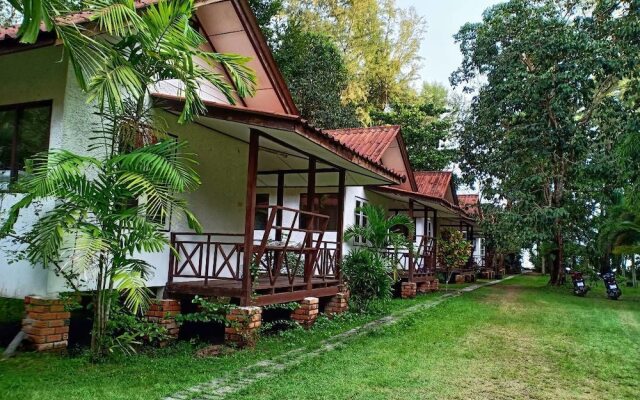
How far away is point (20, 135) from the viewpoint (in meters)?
6.50

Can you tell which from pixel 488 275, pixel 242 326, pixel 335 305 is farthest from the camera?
pixel 488 275

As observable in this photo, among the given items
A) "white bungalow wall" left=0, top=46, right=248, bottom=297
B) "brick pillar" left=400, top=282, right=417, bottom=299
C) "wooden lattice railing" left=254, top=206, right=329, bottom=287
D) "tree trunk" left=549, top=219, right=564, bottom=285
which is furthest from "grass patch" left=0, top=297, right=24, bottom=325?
"tree trunk" left=549, top=219, right=564, bottom=285

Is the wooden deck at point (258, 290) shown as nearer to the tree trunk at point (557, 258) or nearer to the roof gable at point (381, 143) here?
the roof gable at point (381, 143)

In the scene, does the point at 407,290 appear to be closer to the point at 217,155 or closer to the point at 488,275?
the point at 217,155

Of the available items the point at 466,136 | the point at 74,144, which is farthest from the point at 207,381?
the point at 466,136

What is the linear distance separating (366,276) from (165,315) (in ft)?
14.1

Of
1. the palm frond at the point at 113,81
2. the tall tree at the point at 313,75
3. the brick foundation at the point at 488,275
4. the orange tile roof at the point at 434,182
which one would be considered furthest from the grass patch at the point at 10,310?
the brick foundation at the point at 488,275

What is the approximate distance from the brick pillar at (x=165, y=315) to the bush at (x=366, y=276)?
4.03m

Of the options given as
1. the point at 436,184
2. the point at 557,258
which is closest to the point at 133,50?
the point at 436,184

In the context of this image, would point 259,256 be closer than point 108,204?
No

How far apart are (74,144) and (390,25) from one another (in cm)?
2447

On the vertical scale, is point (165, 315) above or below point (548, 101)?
below

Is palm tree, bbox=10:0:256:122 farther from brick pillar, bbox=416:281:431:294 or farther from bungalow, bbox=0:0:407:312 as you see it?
brick pillar, bbox=416:281:431:294

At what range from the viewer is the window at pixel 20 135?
6.30 meters
